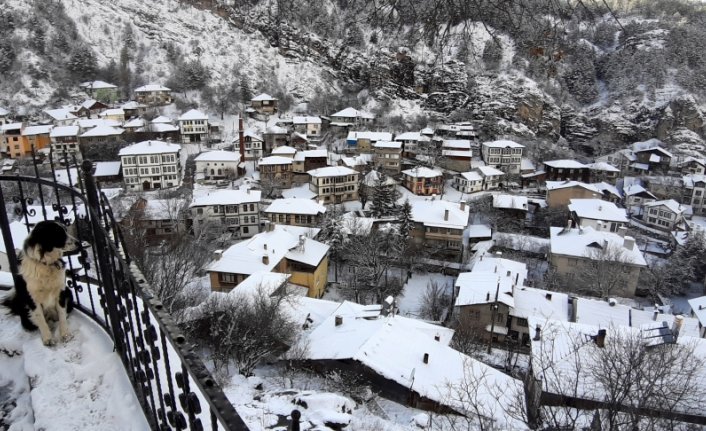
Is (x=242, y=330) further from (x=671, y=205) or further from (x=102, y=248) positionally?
(x=671, y=205)

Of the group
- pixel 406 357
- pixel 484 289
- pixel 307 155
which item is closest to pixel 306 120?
pixel 307 155

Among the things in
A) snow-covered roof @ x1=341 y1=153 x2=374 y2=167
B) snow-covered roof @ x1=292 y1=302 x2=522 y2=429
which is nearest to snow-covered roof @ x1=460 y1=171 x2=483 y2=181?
snow-covered roof @ x1=341 y1=153 x2=374 y2=167

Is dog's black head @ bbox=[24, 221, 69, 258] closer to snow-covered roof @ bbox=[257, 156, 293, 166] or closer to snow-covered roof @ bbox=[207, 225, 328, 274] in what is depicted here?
snow-covered roof @ bbox=[207, 225, 328, 274]

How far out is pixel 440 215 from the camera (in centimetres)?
2727

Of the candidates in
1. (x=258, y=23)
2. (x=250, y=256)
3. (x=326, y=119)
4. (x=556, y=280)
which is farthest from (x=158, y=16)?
(x=556, y=280)

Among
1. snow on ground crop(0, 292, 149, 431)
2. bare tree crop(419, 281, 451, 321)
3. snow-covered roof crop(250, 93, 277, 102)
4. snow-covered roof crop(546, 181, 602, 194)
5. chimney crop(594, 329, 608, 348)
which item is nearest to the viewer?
snow on ground crop(0, 292, 149, 431)

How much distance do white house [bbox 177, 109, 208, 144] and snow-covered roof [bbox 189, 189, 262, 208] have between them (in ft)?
50.7

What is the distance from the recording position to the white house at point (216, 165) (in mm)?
33875

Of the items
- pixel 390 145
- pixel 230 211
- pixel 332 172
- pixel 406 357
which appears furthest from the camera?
pixel 390 145

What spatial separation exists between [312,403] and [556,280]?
18748 mm

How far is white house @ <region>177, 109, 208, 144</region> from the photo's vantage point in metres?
40.0

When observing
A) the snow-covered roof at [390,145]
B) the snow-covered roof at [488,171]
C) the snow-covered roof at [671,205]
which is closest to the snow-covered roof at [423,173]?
the snow-covered roof at [390,145]

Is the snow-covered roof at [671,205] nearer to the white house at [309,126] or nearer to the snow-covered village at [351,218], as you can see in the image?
the snow-covered village at [351,218]

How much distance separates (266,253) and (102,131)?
25350mm
